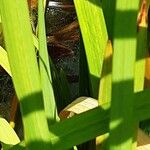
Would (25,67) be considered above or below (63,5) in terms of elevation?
above

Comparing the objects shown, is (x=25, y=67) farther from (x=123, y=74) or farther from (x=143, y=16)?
(x=143, y=16)

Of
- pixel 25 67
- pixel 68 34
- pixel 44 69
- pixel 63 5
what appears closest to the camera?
pixel 25 67

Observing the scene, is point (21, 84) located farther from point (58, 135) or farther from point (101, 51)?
point (101, 51)

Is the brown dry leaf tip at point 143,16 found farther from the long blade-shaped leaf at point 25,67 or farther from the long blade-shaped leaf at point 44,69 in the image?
the long blade-shaped leaf at point 25,67

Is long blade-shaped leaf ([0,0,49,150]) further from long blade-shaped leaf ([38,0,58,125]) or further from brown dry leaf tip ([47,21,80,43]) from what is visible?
brown dry leaf tip ([47,21,80,43])

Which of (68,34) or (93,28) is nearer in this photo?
(93,28)

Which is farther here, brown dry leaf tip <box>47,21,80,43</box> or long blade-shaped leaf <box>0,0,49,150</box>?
brown dry leaf tip <box>47,21,80,43</box>

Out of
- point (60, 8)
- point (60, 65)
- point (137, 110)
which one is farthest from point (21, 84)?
point (60, 8)

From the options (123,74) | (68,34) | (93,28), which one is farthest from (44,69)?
(68,34)

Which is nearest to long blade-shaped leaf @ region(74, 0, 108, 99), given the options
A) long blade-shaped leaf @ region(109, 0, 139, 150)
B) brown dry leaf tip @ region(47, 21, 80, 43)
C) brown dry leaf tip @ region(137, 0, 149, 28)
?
brown dry leaf tip @ region(137, 0, 149, 28)

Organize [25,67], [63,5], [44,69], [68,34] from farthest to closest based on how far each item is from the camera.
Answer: [63,5], [68,34], [44,69], [25,67]

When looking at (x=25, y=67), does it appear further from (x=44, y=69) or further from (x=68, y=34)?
(x=68, y=34)
